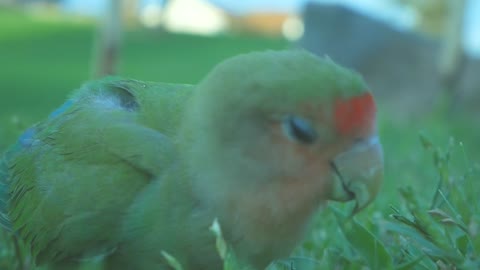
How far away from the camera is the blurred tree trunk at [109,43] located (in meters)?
4.49

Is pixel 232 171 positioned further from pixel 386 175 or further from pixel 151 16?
pixel 151 16

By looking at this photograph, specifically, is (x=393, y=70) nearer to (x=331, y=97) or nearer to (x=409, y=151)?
(x=409, y=151)

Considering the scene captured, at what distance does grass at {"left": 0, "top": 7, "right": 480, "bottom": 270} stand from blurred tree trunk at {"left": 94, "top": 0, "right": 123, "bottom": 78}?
1.66 feet

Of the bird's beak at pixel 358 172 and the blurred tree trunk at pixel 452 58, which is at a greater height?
the bird's beak at pixel 358 172

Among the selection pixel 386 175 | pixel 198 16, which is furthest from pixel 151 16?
pixel 386 175

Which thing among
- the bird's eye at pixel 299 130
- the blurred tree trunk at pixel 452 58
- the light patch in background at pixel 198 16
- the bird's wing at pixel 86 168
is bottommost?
the light patch in background at pixel 198 16

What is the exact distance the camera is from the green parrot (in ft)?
3.60

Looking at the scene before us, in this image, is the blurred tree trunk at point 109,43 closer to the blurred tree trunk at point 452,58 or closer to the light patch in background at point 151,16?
the blurred tree trunk at point 452,58

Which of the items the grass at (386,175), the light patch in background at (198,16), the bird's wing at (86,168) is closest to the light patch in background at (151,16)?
the grass at (386,175)

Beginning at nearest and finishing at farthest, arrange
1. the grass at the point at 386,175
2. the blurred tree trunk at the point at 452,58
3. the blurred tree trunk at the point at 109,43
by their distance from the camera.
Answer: the grass at the point at 386,175, the blurred tree trunk at the point at 109,43, the blurred tree trunk at the point at 452,58

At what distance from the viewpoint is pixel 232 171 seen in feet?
3.70

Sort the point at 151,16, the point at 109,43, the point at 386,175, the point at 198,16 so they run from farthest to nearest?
the point at 198,16 → the point at 151,16 → the point at 109,43 → the point at 386,175

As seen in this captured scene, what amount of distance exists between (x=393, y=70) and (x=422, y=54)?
0.32m

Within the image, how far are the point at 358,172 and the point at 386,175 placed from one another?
1.42 m
